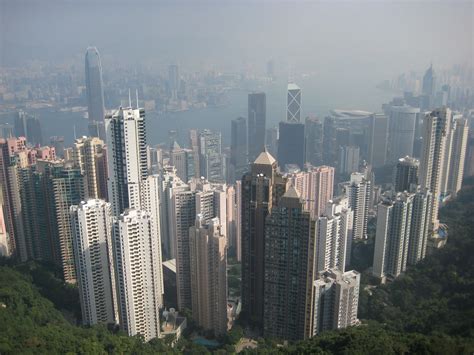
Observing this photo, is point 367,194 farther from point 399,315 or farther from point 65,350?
point 65,350

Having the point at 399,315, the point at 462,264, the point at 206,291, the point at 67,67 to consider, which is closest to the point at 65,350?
the point at 206,291

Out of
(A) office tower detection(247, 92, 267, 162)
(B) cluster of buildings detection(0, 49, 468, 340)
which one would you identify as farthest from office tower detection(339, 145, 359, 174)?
(A) office tower detection(247, 92, 267, 162)

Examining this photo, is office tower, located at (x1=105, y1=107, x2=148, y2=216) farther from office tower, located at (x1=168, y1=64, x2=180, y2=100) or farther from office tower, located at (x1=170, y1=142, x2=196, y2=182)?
office tower, located at (x1=168, y1=64, x2=180, y2=100)

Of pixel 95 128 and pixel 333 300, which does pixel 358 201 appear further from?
pixel 95 128

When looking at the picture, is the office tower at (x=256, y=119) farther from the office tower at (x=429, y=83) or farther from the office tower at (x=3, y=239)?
the office tower at (x=3, y=239)

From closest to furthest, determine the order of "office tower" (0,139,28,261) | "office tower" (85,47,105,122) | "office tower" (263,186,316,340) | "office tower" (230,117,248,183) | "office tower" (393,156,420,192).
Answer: "office tower" (263,186,316,340), "office tower" (0,139,28,261), "office tower" (393,156,420,192), "office tower" (85,47,105,122), "office tower" (230,117,248,183)

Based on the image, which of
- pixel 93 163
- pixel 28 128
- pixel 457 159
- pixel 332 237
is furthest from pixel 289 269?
pixel 28 128

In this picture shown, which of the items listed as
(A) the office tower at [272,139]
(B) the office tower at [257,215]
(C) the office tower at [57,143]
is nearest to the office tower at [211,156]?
(A) the office tower at [272,139]
